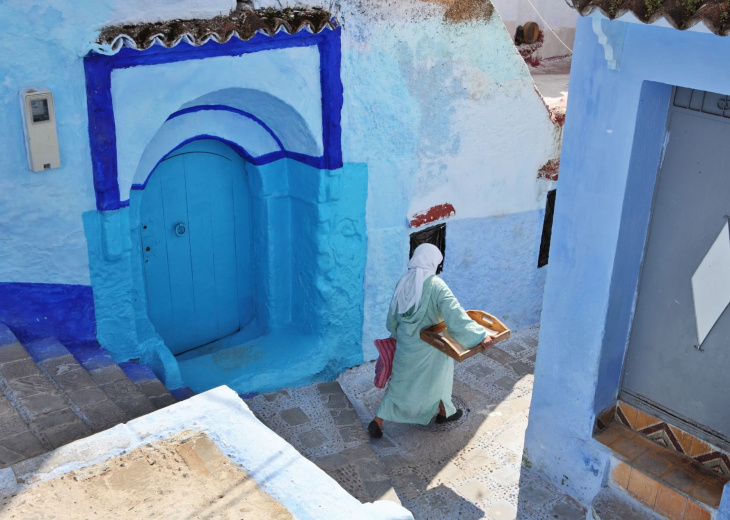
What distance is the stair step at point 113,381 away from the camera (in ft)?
15.0

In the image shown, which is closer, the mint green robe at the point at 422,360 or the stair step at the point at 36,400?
the stair step at the point at 36,400

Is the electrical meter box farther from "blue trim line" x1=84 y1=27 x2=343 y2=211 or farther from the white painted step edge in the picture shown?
the white painted step edge

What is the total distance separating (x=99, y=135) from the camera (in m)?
4.98

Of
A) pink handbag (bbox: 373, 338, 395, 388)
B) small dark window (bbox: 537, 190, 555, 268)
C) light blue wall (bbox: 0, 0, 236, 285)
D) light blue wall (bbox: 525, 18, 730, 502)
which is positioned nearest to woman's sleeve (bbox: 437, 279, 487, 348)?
light blue wall (bbox: 525, 18, 730, 502)

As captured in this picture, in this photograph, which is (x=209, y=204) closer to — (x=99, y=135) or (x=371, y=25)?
(x=99, y=135)

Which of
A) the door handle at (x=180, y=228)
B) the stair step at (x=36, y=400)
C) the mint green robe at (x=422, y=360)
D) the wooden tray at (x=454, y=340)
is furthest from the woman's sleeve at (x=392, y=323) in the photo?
the stair step at (x=36, y=400)

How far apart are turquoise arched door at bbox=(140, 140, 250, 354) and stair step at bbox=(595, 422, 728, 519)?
3.21m

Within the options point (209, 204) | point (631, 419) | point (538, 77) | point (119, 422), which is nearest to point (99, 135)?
point (209, 204)

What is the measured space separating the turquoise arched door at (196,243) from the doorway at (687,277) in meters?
3.23

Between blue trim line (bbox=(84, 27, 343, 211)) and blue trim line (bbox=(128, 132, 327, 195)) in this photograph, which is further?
blue trim line (bbox=(128, 132, 327, 195))

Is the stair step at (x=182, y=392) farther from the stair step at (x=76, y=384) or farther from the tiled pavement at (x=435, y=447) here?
the stair step at (x=76, y=384)

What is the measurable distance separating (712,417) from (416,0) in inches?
147

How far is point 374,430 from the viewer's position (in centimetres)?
591

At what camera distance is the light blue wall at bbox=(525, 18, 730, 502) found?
4.26 meters
